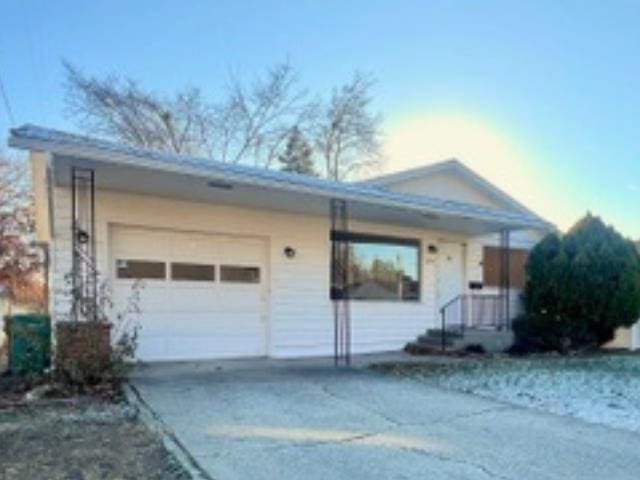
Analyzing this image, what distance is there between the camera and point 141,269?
11.1 m

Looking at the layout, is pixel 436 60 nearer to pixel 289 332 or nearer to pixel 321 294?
pixel 321 294

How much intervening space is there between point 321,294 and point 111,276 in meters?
4.26

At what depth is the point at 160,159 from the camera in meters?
9.07

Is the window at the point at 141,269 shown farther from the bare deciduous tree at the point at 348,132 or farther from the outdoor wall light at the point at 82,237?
the bare deciduous tree at the point at 348,132

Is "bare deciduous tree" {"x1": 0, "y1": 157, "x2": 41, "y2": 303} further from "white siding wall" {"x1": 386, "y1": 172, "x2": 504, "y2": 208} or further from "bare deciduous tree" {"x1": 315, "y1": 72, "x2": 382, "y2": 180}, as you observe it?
"white siding wall" {"x1": 386, "y1": 172, "x2": 504, "y2": 208}

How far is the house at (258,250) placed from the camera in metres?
9.96

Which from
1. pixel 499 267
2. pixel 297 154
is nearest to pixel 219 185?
pixel 499 267

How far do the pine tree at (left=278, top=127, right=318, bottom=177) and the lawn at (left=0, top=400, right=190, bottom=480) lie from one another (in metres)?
22.6

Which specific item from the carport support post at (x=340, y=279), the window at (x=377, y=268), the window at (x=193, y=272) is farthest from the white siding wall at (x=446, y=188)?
the window at (x=193, y=272)

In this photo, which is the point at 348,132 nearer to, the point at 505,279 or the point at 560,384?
the point at 505,279

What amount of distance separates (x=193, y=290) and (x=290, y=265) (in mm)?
2068

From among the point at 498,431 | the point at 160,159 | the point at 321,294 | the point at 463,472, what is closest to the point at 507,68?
the point at 321,294

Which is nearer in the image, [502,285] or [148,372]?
[148,372]

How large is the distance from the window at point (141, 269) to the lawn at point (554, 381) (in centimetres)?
413
